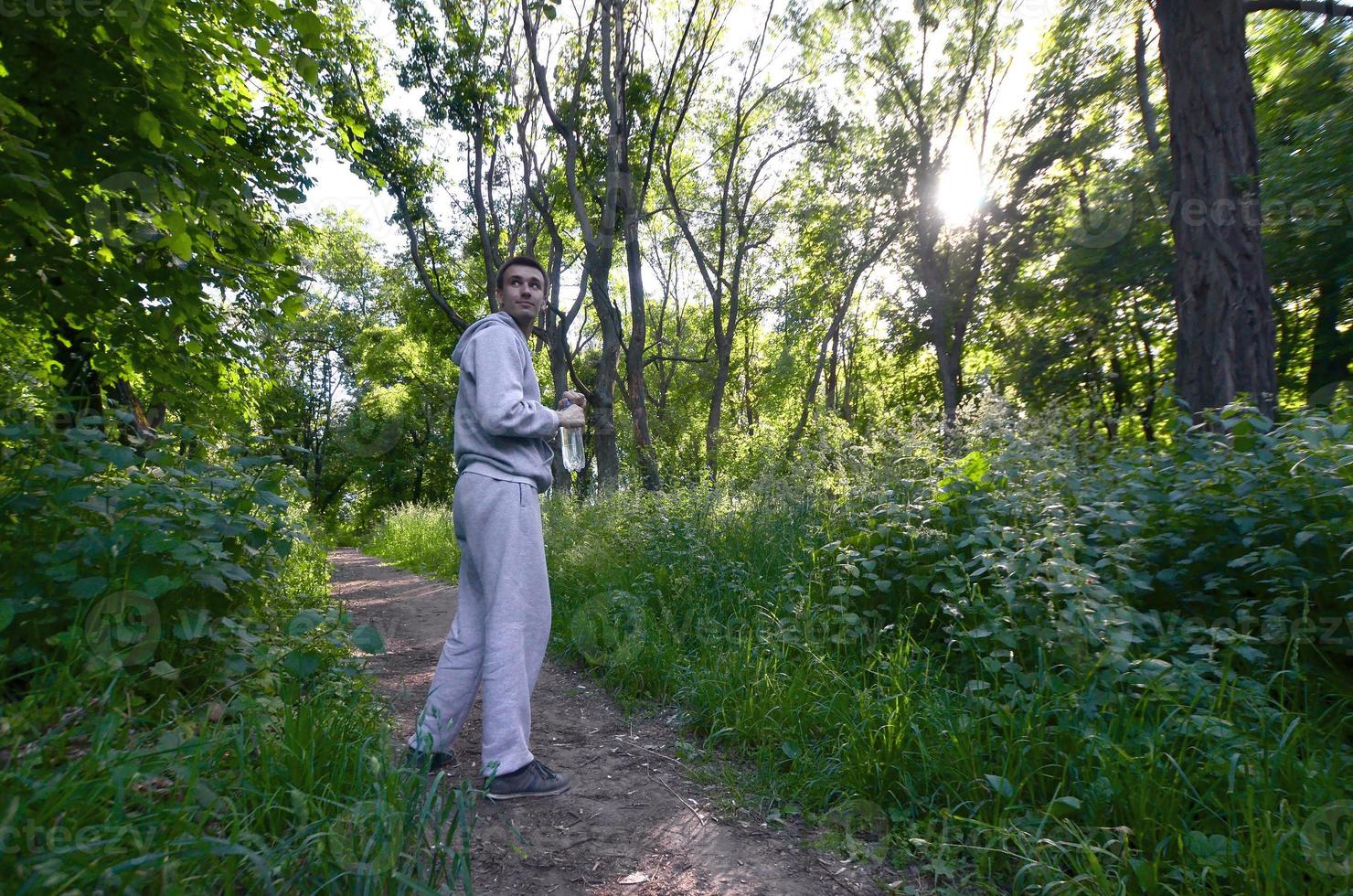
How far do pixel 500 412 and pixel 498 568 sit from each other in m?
0.67

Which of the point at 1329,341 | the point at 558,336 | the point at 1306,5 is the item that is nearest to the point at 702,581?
the point at 1306,5

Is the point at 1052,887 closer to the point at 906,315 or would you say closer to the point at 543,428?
the point at 543,428

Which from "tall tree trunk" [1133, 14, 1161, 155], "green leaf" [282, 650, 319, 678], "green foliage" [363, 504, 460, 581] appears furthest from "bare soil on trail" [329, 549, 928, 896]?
"tall tree trunk" [1133, 14, 1161, 155]

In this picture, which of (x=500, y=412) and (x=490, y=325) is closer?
(x=500, y=412)

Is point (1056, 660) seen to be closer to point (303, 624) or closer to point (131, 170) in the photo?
point (303, 624)

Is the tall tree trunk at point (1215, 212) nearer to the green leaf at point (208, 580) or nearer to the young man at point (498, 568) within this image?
the young man at point (498, 568)

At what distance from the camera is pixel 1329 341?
13.5 metres

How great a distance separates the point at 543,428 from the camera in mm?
3080

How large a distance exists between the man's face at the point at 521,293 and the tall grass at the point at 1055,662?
2.24 metres

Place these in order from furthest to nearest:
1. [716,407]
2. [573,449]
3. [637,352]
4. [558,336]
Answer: [716,407] → [558,336] → [637,352] → [573,449]

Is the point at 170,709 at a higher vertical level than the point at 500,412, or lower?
lower

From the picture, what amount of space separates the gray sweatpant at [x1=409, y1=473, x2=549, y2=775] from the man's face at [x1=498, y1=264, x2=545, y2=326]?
815mm

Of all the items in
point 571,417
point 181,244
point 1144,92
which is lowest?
point 571,417

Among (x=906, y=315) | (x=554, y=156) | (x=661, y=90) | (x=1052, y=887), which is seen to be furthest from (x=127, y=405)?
(x=906, y=315)
